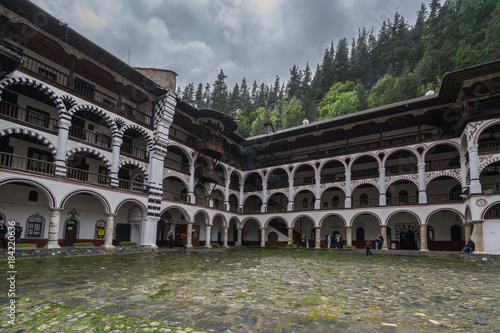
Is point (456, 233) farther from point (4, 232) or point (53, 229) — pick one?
point (4, 232)

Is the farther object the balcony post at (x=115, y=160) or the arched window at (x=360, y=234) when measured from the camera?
the arched window at (x=360, y=234)

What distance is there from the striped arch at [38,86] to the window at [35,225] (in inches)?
248

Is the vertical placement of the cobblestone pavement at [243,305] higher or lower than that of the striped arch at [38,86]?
lower

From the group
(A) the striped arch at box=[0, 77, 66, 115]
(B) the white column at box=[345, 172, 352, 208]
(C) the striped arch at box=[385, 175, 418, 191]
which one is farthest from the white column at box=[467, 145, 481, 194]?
(A) the striped arch at box=[0, 77, 66, 115]

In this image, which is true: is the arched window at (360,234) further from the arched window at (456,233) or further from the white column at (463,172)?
the white column at (463,172)

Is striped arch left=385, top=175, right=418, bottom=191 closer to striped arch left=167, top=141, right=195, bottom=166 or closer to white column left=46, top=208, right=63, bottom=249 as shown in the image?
striped arch left=167, top=141, right=195, bottom=166

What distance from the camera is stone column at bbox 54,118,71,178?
1656cm

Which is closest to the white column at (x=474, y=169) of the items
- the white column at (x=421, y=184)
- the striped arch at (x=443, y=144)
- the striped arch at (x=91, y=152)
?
the striped arch at (x=443, y=144)

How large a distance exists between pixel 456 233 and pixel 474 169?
7.21 meters

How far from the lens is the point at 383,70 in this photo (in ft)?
195

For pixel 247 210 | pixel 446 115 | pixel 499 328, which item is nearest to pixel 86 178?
pixel 247 210

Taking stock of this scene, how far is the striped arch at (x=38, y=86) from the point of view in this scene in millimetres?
14641

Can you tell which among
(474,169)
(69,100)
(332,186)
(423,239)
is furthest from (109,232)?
(474,169)

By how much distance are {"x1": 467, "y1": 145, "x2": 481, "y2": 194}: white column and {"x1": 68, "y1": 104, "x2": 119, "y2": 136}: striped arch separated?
23.2 meters
